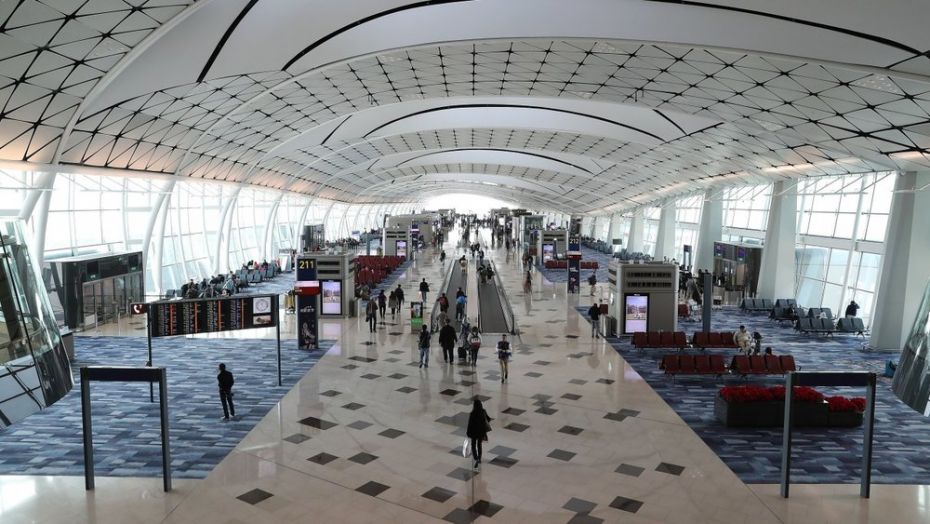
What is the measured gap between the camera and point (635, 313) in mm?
25391

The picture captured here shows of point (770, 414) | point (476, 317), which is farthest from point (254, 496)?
point (476, 317)

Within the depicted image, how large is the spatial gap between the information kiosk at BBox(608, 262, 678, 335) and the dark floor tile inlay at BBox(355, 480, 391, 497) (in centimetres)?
1621

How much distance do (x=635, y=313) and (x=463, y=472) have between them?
1560 cm

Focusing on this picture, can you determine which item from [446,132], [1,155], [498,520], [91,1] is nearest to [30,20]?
[91,1]

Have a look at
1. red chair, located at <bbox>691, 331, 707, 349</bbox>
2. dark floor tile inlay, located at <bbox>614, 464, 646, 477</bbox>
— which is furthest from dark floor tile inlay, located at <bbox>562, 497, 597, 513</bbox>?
red chair, located at <bbox>691, 331, 707, 349</bbox>

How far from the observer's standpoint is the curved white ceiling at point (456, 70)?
15.9 m

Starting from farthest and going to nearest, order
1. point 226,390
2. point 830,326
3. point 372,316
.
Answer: point 830,326 → point 372,316 → point 226,390

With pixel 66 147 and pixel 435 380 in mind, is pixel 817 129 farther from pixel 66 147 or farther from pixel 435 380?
pixel 66 147

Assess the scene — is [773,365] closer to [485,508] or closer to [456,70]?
[485,508]

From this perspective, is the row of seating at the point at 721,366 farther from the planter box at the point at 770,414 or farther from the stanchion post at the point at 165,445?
the stanchion post at the point at 165,445

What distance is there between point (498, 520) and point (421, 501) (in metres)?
1.35

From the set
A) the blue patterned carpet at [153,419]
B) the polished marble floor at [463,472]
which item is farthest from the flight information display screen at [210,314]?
the polished marble floor at [463,472]

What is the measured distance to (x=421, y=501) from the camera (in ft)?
33.6

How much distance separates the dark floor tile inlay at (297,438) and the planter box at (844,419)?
1121 cm
